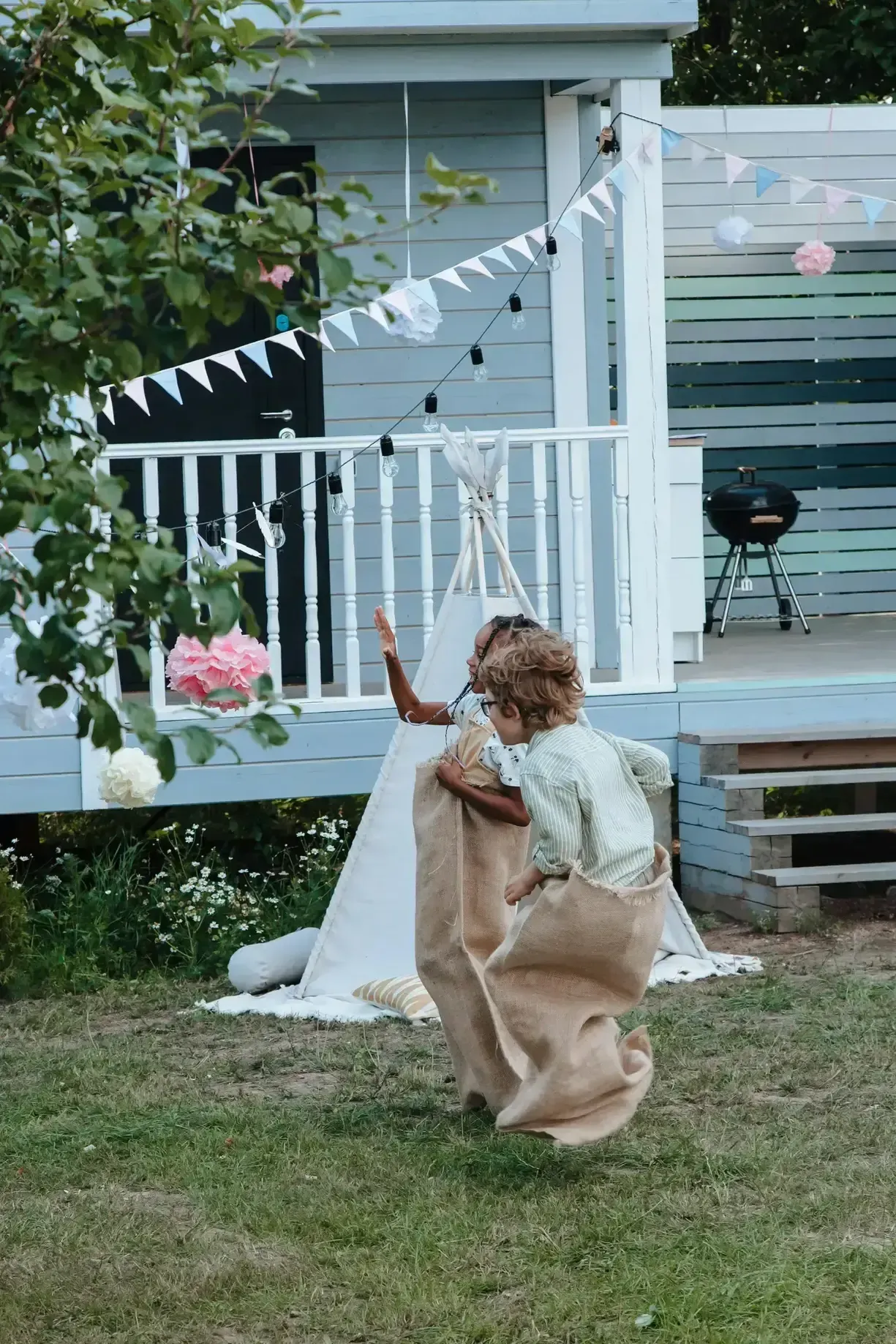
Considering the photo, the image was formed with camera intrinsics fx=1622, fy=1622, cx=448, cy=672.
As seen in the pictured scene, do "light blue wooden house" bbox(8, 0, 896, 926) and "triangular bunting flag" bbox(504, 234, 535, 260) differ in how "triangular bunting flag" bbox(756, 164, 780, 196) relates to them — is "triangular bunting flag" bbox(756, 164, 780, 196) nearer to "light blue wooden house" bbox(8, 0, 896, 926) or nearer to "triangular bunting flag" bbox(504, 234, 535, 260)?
"light blue wooden house" bbox(8, 0, 896, 926)

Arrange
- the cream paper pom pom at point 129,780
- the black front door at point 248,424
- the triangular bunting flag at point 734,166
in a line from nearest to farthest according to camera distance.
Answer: the cream paper pom pom at point 129,780 → the triangular bunting flag at point 734,166 → the black front door at point 248,424

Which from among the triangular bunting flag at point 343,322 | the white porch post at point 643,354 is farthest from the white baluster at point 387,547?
the white porch post at point 643,354

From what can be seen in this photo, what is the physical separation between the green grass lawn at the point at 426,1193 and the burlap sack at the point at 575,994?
17cm

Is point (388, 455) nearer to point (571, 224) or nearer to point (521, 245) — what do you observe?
point (521, 245)

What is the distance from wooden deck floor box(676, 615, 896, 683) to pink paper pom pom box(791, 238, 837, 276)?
1.83 meters

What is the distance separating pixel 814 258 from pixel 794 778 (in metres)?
2.83

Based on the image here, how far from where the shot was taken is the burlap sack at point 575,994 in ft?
11.6

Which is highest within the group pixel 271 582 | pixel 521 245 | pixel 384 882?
pixel 521 245

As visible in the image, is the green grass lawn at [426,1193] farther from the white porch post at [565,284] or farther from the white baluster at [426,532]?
the white porch post at [565,284]

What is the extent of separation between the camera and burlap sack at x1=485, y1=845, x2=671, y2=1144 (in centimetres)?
354

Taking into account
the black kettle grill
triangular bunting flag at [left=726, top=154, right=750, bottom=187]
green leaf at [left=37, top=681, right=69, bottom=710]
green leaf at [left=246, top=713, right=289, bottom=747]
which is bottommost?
green leaf at [left=246, top=713, right=289, bottom=747]

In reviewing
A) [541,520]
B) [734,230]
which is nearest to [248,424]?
[541,520]

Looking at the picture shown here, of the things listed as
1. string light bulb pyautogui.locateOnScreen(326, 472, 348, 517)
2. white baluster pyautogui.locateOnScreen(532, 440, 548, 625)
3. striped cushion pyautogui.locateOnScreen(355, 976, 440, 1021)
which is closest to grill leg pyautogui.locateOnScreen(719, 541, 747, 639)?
white baluster pyautogui.locateOnScreen(532, 440, 548, 625)

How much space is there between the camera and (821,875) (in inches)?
236
